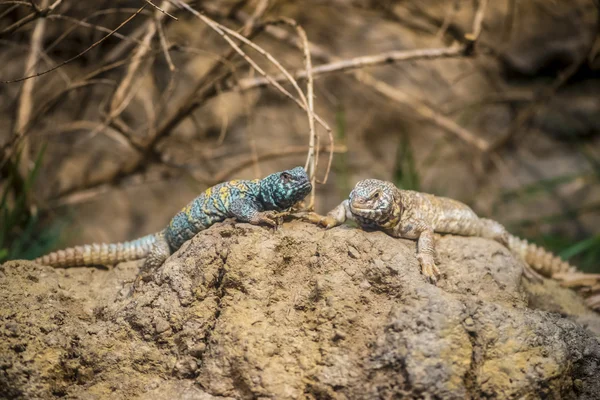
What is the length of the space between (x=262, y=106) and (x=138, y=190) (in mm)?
2387

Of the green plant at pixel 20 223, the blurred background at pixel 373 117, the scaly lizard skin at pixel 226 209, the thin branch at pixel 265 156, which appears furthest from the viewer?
the blurred background at pixel 373 117

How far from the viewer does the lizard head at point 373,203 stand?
3873 millimetres

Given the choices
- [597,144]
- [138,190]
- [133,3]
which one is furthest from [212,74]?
[597,144]

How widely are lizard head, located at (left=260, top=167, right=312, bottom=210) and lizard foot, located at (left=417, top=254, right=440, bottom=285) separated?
0.92 meters

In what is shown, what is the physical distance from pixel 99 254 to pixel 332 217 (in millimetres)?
1892

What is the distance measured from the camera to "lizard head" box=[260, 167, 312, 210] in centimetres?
397

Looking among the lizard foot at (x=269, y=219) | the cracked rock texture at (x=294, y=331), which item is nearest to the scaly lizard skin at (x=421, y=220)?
the cracked rock texture at (x=294, y=331)

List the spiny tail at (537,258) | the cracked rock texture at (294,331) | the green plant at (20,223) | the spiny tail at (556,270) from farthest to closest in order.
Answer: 1. the green plant at (20,223)
2. the spiny tail at (537,258)
3. the spiny tail at (556,270)
4. the cracked rock texture at (294,331)

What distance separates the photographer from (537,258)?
4941 millimetres

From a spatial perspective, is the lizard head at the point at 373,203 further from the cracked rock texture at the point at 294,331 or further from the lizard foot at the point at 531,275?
the lizard foot at the point at 531,275

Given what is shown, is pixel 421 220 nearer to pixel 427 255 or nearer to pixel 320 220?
pixel 427 255

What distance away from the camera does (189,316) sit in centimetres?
354

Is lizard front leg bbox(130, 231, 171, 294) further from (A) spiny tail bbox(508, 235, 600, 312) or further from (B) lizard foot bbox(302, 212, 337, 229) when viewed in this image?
(A) spiny tail bbox(508, 235, 600, 312)

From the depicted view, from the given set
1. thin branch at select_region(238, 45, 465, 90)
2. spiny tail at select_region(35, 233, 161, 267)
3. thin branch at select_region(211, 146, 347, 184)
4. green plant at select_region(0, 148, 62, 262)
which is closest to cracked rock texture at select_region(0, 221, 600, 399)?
spiny tail at select_region(35, 233, 161, 267)
